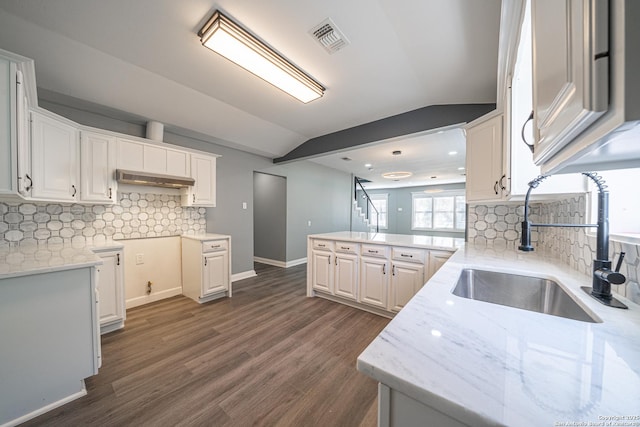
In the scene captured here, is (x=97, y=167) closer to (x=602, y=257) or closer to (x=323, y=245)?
(x=323, y=245)

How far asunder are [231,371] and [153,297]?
209 centimetres

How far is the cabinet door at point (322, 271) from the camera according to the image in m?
3.12

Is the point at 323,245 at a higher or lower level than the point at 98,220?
lower

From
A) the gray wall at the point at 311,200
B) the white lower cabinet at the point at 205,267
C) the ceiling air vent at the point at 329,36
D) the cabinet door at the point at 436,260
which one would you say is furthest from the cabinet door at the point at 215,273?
the ceiling air vent at the point at 329,36

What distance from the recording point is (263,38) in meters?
1.85

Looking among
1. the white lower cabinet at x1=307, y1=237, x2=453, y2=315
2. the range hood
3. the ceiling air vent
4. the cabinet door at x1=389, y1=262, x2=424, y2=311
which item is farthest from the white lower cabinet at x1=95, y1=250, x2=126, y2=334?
the cabinet door at x1=389, y1=262, x2=424, y2=311

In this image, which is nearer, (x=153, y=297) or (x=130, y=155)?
(x=130, y=155)

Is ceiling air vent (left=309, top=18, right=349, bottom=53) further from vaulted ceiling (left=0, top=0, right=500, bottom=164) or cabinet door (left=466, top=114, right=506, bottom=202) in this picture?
cabinet door (left=466, top=114, right=506, bottom=202)

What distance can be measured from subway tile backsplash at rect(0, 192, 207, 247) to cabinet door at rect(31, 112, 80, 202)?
1.38 feet

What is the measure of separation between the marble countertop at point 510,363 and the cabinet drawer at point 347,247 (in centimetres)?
202

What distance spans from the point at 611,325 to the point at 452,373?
655 mm

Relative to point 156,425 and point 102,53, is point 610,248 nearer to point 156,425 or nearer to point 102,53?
point 156,425

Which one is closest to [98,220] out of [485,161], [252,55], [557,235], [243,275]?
[243,275]

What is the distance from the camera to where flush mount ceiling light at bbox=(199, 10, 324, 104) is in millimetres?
1699
